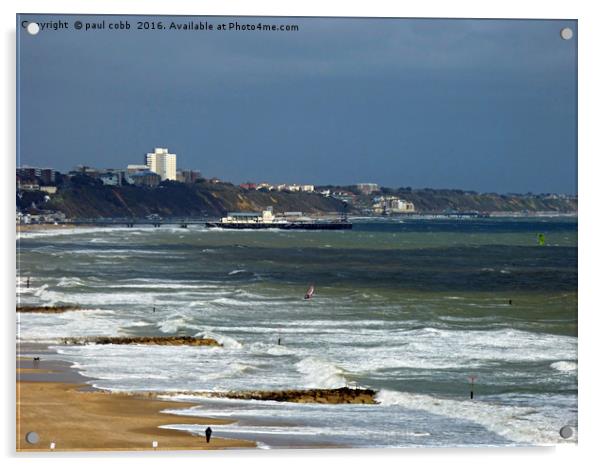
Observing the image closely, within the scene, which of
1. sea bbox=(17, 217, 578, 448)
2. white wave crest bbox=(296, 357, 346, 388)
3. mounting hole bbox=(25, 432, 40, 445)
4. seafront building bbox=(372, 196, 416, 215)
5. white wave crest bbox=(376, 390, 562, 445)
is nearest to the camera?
mounting hole bbox=(25, 432, 40, 445)

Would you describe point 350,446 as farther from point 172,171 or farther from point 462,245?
point 462,245

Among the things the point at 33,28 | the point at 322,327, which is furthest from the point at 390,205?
the point at 33,28

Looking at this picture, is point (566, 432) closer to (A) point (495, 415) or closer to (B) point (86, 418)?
(A) point (495, 415)

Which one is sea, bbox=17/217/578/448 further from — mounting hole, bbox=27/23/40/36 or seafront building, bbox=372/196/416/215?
mounting hole, bbox=27/23/40/36

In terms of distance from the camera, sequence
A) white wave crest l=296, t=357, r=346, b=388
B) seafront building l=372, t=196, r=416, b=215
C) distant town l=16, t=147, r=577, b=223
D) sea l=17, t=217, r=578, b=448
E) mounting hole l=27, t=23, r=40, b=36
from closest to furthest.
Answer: mounting hole l=27, t=23, r=40, b=36 → sea l=17, t=217, r=578, b=448 → distant town l=16, t=147, r=577, b=223 → white wave crest l=296, t=357, r=346, b=388 → seafront building l=372, t=196, r=416, b=215

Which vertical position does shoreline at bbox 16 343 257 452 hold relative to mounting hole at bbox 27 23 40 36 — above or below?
below

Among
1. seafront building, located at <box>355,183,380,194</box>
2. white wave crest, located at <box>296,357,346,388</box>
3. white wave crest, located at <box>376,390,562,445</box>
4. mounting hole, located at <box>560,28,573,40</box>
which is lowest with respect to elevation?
white wave crest, located at <box>376,390,562,445</box>

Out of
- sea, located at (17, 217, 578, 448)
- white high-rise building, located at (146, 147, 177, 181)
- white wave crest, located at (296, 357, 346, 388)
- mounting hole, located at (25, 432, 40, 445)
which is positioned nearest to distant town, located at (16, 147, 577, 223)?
white high-rise building, located at (146, 147, 177, 181)
